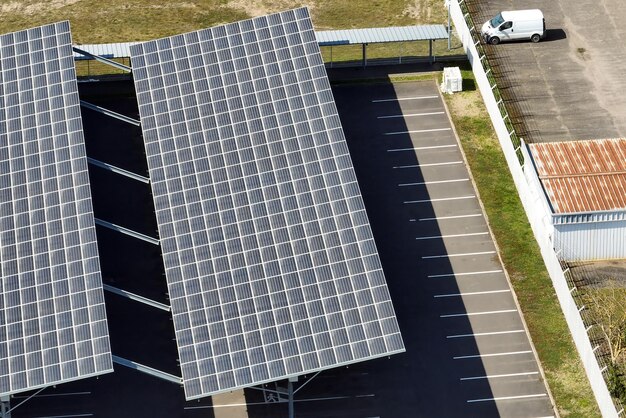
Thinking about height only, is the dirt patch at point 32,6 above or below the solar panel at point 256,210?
above

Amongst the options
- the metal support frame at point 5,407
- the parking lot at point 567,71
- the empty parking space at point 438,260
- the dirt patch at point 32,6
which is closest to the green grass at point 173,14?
the dirt patch at point 32,6

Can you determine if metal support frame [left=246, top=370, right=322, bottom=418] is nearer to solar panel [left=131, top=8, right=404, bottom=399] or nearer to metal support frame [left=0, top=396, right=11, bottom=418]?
solar panel [left=131, top=8, right=404, bottom=399]

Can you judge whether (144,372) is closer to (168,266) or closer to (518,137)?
(168,266)

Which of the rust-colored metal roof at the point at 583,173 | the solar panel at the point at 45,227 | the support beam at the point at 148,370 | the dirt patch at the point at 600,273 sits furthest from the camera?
the rust-colored metal roof at the point at 583,173

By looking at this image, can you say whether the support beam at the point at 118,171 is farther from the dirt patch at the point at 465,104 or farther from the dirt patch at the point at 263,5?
the dirt patch at the point at 263,5

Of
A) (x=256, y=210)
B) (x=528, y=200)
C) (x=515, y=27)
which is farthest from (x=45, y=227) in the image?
(x=515, y=27)

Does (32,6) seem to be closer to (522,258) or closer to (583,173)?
(522,258)
